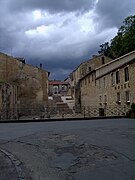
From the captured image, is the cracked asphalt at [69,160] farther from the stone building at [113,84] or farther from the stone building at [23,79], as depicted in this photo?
the stone building at [23,79]

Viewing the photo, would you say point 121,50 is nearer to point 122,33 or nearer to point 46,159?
point 122,33

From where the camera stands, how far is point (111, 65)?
108ft

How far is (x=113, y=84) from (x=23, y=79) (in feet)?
53.6

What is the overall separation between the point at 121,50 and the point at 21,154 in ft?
118

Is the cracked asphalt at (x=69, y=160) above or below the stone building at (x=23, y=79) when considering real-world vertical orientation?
below

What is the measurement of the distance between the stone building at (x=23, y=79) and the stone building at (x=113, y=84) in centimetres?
823

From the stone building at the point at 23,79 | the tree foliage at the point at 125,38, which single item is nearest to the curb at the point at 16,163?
the stone building at the point at 23,79

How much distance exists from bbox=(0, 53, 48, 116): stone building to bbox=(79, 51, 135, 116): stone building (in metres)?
8.23

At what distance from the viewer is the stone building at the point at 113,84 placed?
23.8 metres

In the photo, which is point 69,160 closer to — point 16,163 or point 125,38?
point 16,163

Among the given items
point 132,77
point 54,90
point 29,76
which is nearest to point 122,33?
point 29,76

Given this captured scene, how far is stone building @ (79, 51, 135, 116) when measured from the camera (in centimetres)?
2384

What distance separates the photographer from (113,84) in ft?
92.7

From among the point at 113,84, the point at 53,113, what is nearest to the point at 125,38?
the point at 113,84
